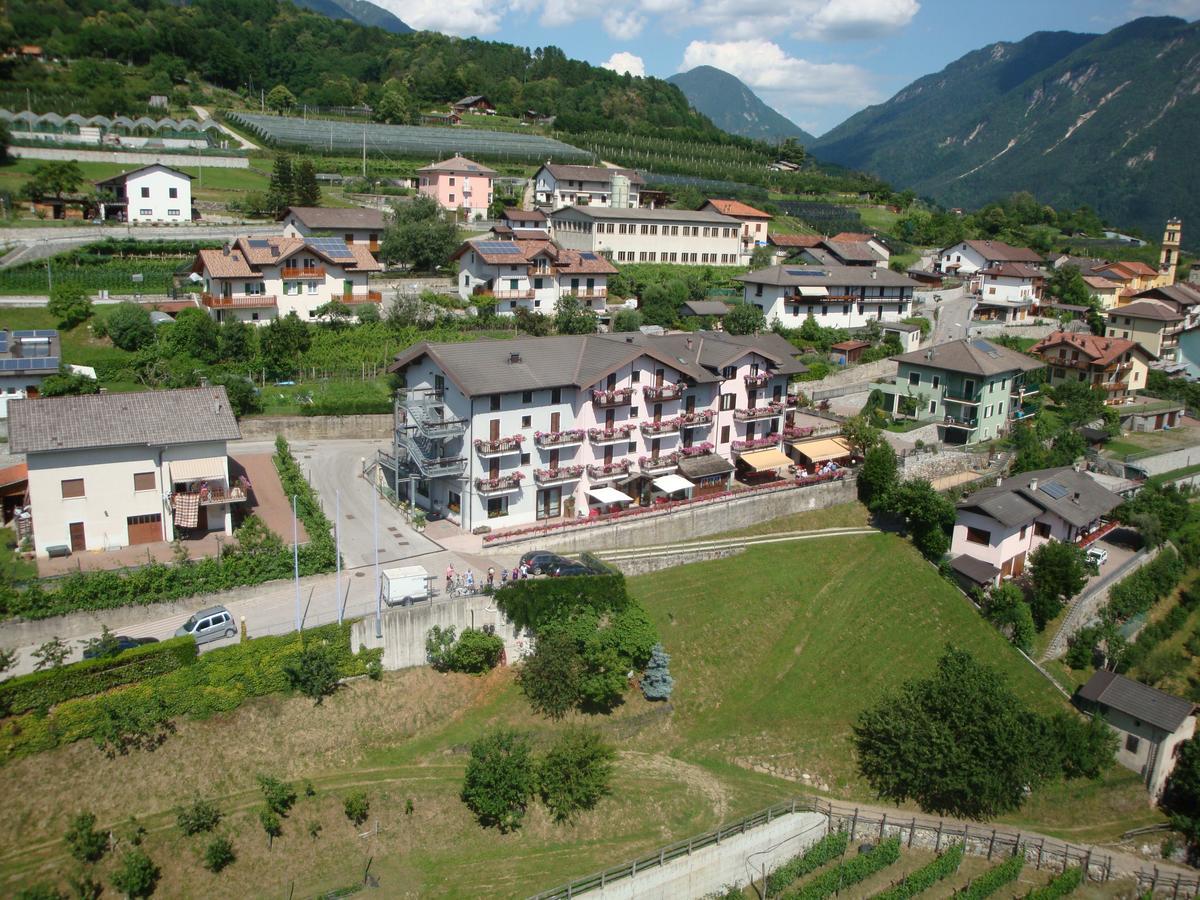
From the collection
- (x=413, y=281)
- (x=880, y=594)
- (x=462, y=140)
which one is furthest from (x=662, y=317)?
(x=462, y=140)

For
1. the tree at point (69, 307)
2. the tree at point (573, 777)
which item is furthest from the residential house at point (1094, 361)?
the tree at point (69, 307)

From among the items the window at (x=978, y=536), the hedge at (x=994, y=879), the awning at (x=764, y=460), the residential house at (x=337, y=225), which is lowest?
the hedge at (x=994, y=879)

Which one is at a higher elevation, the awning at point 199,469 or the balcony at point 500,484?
the awning at point 199,469

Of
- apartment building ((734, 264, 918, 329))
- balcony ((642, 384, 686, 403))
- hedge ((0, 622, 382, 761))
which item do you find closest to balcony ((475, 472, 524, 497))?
balcony ((642, 384, 686, 403))

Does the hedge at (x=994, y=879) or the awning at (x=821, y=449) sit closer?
the hedge at (x=994, y=879)

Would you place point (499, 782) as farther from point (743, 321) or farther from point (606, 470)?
point (743, 321)

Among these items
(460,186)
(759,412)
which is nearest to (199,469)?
(759,412)

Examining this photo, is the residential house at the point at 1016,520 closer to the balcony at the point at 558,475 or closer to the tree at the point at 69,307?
the balcony at the point at 558,475
